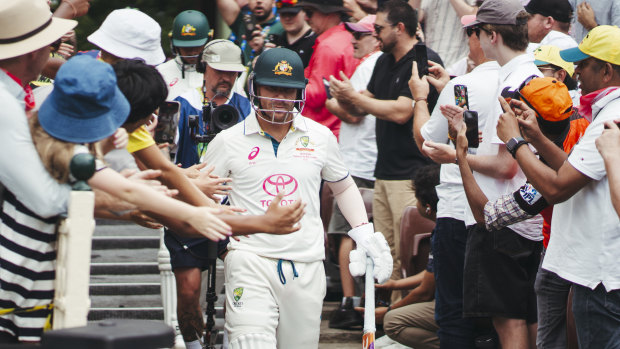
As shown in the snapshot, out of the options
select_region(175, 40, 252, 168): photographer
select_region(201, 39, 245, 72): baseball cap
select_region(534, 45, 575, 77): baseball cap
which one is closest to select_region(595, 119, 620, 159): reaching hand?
select_region(534, 45, 575, 77): baseball cap

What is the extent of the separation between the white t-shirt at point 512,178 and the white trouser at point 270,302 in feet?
3.88

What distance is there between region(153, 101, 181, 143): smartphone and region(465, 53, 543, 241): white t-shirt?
1.96m

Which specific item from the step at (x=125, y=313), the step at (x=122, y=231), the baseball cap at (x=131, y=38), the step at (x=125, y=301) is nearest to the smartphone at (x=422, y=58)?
the baseball cap at (x=131, y=38)

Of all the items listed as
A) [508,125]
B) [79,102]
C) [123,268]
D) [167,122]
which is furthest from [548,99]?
[123,268]

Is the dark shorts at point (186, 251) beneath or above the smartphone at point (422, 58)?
beneath

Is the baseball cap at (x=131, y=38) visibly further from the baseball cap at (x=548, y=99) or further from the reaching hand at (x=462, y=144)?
the baseball cap at (x=548, y=99)

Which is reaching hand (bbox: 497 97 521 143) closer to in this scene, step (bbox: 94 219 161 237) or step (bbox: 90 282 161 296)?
step (bbox: 90 282 161 296)

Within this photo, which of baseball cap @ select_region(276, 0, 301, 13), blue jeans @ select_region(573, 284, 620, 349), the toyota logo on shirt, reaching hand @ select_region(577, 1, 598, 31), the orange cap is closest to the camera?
blue jeans @ select_region(573, 284, 620, 349)

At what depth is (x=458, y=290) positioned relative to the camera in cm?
630

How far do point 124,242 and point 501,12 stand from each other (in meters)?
4.53

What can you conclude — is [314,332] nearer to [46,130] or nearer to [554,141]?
[554,141]

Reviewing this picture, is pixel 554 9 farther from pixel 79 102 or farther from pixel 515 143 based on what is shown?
pixel 79 102

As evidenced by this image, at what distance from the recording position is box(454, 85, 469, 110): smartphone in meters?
6.02

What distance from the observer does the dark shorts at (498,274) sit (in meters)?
5.86
